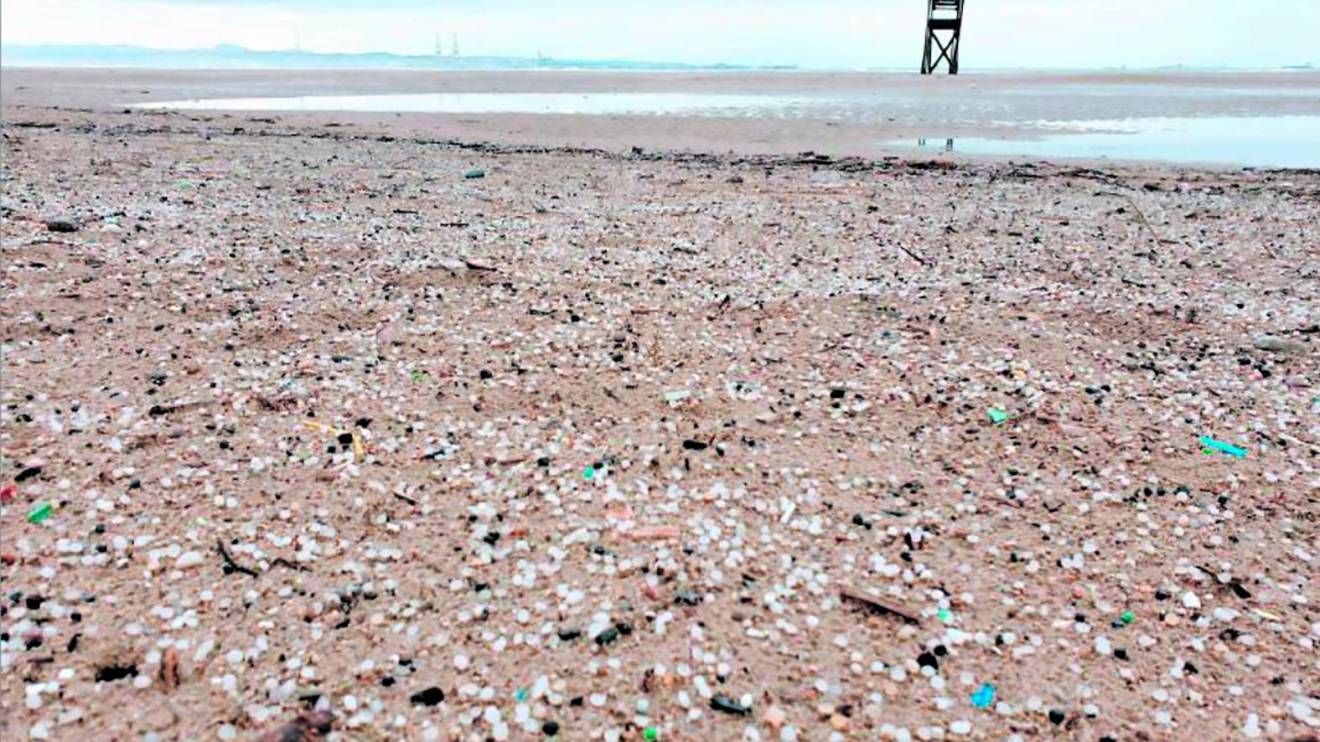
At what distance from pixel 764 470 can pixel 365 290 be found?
4197mm

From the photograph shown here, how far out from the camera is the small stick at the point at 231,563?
369 cm

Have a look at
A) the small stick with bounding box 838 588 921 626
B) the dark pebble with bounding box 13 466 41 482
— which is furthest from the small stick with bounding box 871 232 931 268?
the dark pebble with bounding box 13 466 41 482

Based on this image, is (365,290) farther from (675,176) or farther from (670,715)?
(675,176)

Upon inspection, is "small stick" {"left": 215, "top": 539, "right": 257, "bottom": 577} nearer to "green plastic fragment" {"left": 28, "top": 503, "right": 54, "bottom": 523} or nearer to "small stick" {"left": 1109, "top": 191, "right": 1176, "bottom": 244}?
"green plastic fragment" {"left": 28, "top": 503, "right": 54, "bottom": 523}

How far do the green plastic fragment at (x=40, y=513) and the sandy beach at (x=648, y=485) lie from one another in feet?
0.12

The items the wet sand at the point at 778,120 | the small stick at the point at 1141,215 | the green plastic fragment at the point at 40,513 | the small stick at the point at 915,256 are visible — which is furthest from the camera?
the wet sand at the point at 778,120

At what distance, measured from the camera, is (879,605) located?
3.61 metres

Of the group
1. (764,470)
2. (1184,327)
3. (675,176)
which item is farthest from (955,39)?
(764,470)

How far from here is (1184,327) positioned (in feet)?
22.6

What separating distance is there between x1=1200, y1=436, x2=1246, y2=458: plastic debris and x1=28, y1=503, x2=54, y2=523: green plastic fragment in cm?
597

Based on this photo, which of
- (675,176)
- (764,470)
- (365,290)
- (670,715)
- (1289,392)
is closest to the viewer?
(670,715)

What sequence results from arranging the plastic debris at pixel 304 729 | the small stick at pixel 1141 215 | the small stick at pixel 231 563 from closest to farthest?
1. the plastic debris at pixel 304 729
2. the small stick at pixel 231 563
3. the small stick at pixel 1141 215

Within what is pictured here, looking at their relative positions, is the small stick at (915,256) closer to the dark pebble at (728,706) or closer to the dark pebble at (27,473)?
the dark pebble at (728,706)

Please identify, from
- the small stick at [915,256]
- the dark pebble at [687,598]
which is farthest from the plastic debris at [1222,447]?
the small stick at [915,256]
